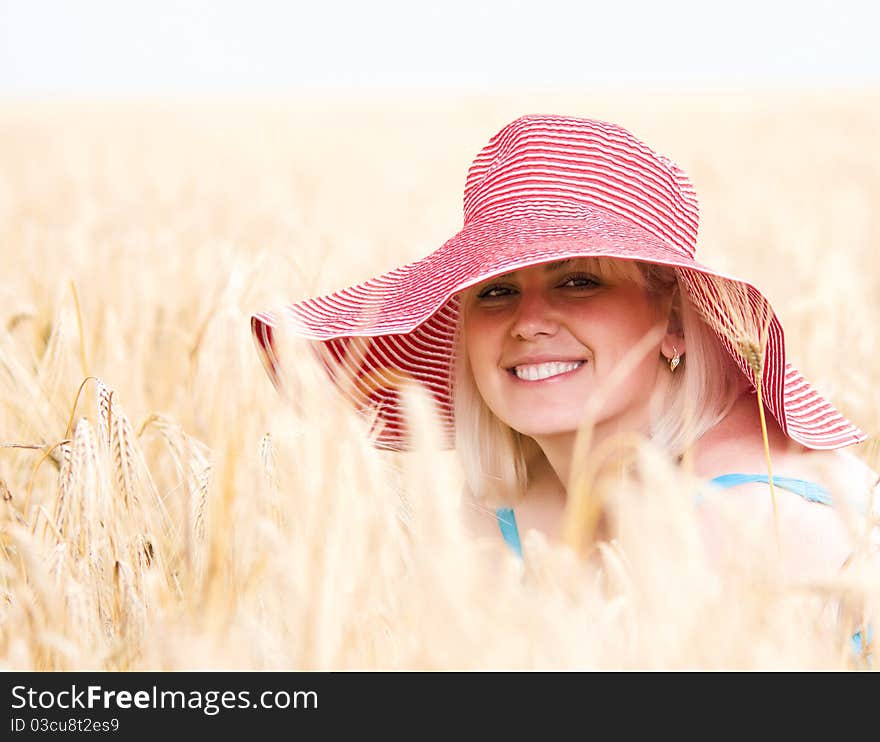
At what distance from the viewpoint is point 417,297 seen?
1.89 m

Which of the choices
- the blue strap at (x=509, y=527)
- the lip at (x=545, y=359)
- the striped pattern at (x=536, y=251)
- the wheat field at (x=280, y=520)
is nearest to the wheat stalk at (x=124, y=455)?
the wheat field at (x=280, y=520)

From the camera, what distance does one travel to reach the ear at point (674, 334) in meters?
1.97

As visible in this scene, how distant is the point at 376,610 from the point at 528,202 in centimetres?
96

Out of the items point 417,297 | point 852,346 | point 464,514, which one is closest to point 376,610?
point 417,297

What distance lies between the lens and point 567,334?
1889 millimetres

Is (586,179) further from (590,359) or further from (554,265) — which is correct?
(590,359)

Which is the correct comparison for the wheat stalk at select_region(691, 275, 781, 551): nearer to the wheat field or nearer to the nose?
the nose

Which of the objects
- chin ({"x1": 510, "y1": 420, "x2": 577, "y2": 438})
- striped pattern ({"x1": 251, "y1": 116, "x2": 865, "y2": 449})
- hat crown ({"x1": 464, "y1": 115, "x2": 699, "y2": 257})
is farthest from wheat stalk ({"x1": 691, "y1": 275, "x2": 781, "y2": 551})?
chin ({"x1": 510, "y1": 420, "x2": 577, "y2": 438})

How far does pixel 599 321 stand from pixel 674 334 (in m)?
0.18

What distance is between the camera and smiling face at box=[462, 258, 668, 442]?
188 cm

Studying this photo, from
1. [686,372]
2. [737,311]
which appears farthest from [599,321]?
[737,311]

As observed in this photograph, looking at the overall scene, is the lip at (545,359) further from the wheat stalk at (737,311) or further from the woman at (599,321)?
the wheat stalk at (737,311)
